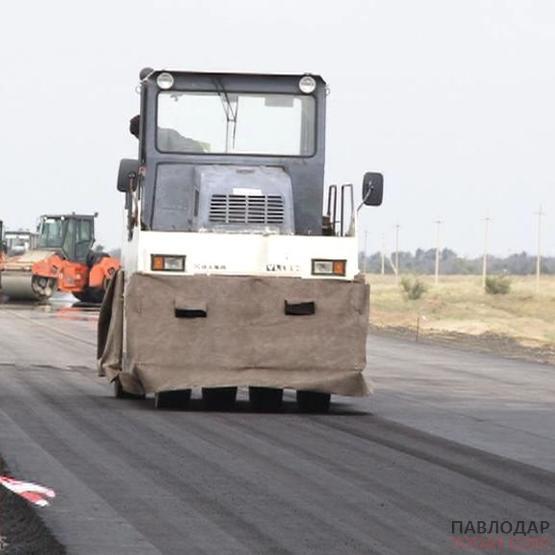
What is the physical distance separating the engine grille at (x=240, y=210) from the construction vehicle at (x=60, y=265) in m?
34.3

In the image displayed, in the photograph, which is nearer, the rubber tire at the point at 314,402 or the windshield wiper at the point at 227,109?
the rubber tire at the point at 314,402

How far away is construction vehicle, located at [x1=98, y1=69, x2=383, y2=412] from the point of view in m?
20.7

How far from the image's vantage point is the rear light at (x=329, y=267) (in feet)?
68.8

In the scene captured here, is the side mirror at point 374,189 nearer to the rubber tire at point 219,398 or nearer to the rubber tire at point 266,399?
the rubber tire at point 266,399

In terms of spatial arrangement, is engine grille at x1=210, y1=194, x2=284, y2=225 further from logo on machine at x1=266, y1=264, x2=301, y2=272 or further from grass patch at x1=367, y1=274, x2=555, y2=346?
grass patch at x1=367, y1=274, x2=555, y2=346

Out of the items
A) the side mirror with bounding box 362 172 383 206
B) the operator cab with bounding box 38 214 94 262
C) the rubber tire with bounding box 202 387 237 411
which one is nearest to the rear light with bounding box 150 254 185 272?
the rubber tire with bounding box 202 387 237 411

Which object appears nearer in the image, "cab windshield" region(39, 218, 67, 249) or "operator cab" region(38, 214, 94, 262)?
"operator cab" region(38, 214, 94, 262)

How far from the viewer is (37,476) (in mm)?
14078

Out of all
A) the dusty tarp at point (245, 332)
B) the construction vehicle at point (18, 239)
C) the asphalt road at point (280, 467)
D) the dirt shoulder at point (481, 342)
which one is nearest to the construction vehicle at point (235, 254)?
the dusty tarp at point (245, 332)

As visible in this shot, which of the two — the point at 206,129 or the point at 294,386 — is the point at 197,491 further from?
the point at 206,129

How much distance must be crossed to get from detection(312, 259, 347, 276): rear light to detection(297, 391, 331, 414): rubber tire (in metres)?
1.45

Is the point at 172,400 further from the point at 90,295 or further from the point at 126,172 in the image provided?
the point at 90,295

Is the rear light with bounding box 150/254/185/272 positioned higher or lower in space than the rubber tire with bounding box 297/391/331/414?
higher

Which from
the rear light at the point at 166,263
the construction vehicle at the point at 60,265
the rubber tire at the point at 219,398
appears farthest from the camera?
the construction vehicle at the point at 60,265
